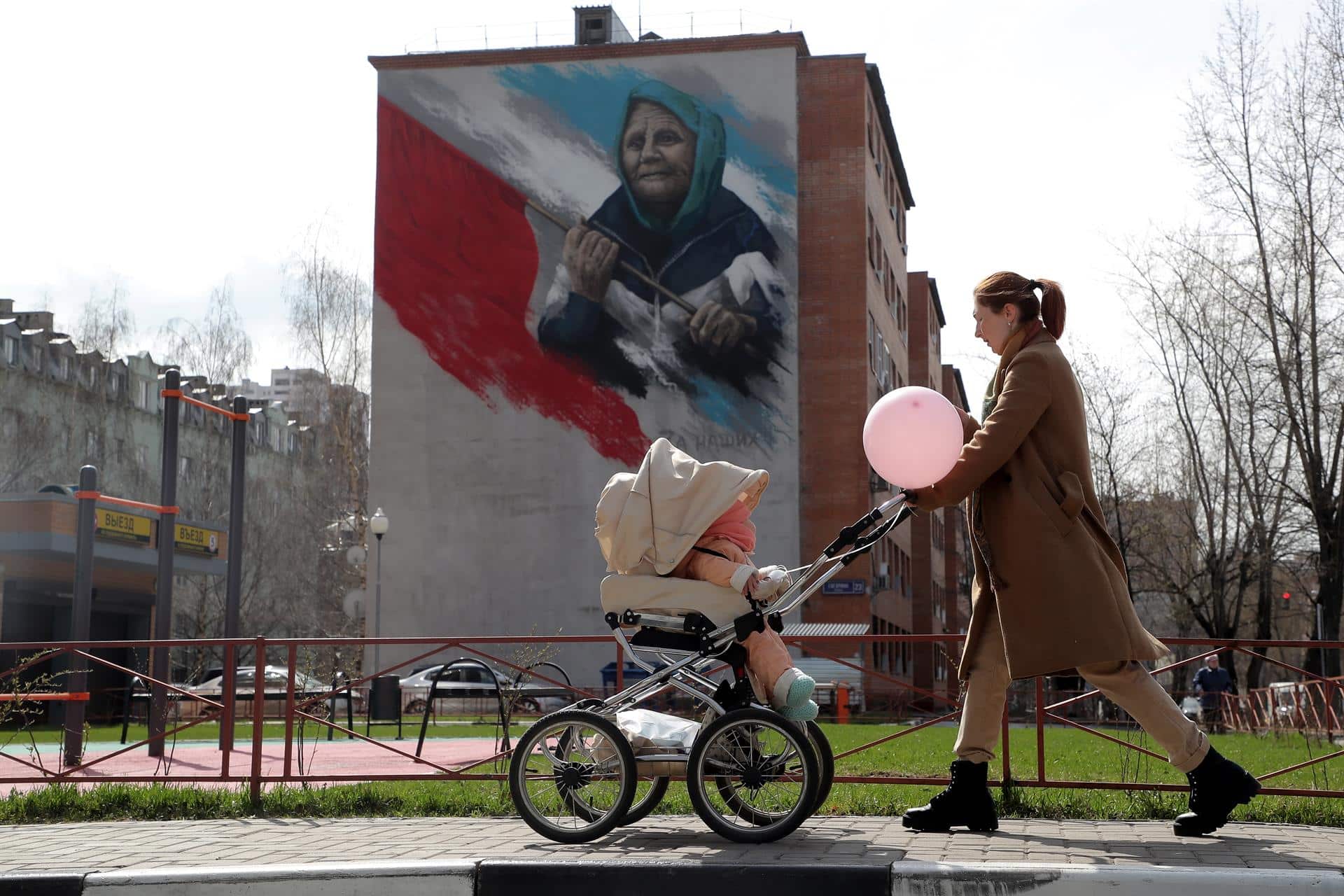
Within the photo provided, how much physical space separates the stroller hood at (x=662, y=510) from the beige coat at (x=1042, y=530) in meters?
0.94

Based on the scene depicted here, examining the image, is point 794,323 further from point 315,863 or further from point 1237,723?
point 315,863

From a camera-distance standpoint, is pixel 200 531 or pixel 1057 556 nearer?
pixel 1057 556

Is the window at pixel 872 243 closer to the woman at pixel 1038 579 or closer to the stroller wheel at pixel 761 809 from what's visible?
the woman at pixel 1038 579

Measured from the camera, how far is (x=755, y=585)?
646cm

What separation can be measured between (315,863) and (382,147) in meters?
47.8

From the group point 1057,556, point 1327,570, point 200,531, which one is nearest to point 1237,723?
point 1327,570

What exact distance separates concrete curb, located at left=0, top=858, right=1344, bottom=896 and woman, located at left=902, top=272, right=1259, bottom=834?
981 mm

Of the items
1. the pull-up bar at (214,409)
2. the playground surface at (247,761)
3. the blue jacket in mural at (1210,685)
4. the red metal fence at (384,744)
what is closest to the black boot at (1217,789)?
the red metal fence at (384,744)

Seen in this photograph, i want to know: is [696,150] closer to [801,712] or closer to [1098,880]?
[801,712]

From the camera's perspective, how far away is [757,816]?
20.9 feet

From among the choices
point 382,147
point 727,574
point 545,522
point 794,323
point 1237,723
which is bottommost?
point 1237,723

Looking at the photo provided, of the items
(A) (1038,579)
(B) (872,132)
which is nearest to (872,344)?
(B) (872,132)

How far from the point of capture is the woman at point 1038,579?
6.15m

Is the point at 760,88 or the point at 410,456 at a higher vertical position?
the point at 760,88
